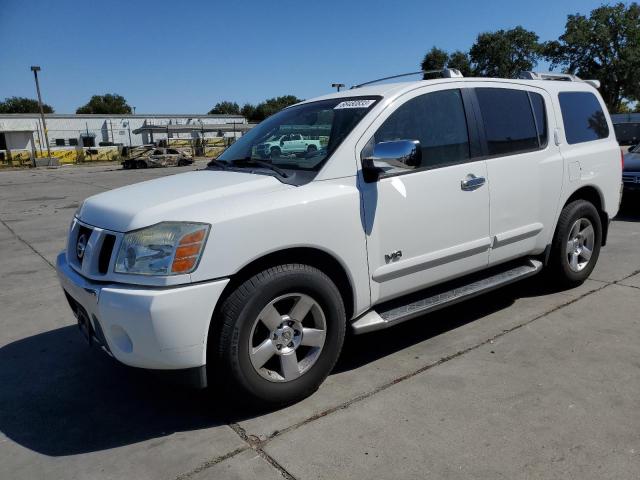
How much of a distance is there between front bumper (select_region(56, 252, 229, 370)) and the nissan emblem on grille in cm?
41

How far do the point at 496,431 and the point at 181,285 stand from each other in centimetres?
174

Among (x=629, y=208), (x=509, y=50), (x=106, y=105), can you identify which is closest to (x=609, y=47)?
(x=509, y=50)

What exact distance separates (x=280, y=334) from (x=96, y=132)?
2528 inches

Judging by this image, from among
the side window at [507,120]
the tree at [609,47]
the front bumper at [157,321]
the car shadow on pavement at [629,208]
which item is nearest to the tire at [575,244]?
the side window at [507,120]

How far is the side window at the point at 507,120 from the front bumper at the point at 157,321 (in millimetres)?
2358

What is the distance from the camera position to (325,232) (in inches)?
115

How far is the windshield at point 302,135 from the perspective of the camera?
324 cm

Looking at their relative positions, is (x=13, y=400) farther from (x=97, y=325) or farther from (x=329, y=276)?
(x=329, y=276)

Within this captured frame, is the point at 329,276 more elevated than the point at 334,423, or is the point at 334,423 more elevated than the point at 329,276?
the point at 329,276

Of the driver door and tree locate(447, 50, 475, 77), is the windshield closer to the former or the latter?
the driver door

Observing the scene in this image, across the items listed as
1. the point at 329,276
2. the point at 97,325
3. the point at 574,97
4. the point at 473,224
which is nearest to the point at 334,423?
the point at 329,276

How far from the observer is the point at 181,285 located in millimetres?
2506

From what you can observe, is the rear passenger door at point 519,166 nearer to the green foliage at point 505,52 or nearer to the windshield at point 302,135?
the windshield at point 302,135

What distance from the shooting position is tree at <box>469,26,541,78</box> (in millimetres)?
58781
